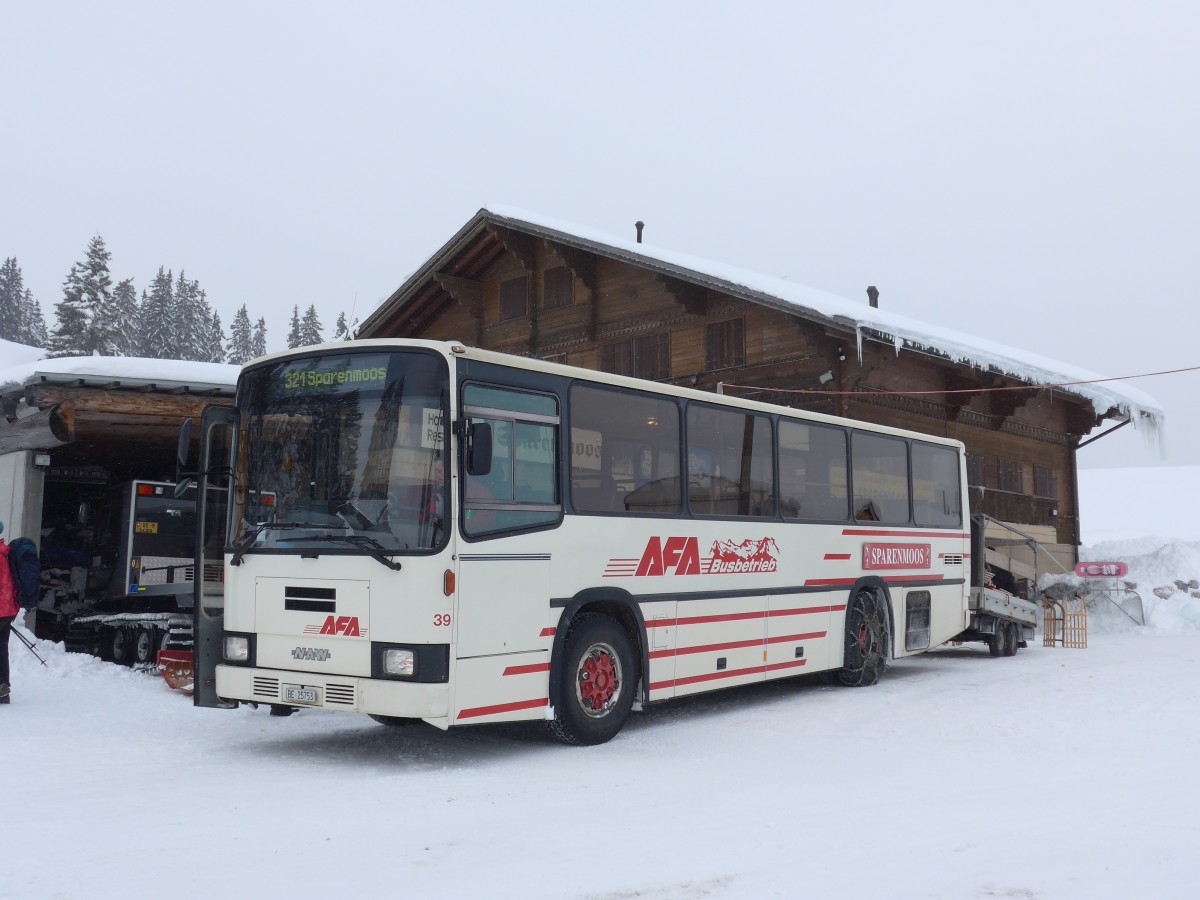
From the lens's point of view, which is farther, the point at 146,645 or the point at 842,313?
the point at 842,313

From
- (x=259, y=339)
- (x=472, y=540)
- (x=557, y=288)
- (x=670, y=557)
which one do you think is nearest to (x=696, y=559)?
(x=670, y=557)

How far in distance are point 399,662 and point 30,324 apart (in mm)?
121439

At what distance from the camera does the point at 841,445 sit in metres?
12.5

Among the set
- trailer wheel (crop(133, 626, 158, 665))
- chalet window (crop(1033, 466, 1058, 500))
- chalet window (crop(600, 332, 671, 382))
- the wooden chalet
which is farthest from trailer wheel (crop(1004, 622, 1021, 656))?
trailer wheel (crop(133, 626, 158, 665))

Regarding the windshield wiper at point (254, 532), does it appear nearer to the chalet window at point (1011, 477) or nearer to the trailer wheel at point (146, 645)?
the trailer wheel at point (146, 645)

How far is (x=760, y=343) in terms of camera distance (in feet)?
70.2

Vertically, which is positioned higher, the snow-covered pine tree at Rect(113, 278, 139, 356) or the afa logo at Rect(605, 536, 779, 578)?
the snow-covered pine tree at Rect(113, 278, 139, 356)

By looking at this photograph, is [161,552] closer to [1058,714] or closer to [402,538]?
[402,538]

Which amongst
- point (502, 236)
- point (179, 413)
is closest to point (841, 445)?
point (179, 413)

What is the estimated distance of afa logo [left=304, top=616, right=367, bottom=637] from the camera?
302 inches

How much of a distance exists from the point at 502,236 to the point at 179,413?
1173cm

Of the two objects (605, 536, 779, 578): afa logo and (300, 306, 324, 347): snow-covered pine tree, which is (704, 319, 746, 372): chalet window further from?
(300, 306, 324, 347): snow-covered pine tree

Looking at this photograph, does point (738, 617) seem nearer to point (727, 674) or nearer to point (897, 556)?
point (727, 674)

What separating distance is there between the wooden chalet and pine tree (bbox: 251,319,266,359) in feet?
284
